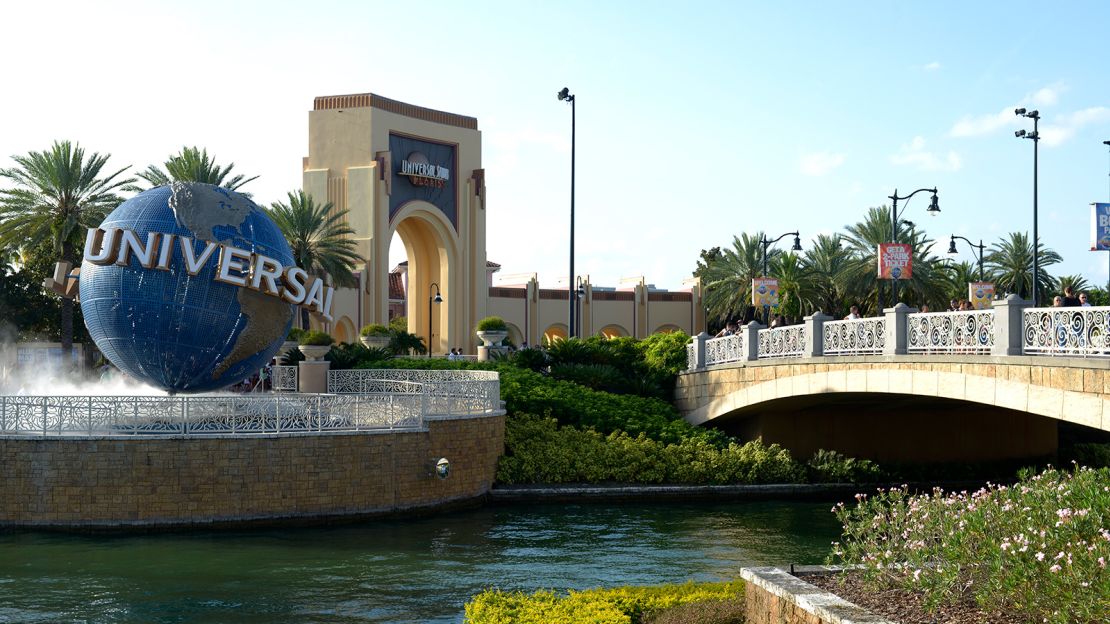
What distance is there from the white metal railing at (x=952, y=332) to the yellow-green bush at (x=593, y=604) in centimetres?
770

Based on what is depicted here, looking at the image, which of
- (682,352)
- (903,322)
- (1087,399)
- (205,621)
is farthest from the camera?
(682,352)

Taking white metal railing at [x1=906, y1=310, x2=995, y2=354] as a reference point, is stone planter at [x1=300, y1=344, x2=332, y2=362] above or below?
below

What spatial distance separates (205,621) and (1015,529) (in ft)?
32.1

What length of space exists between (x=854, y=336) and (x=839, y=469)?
18.6 feet

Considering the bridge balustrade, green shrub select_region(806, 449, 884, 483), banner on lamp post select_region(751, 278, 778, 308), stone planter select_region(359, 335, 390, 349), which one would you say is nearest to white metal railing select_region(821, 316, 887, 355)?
the bridge balustrade

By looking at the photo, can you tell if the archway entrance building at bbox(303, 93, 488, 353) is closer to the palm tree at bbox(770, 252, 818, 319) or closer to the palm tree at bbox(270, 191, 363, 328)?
the palm tree at bbox(270, 191, 363, 328)

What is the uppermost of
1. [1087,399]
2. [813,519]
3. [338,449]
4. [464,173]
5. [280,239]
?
[464,173]

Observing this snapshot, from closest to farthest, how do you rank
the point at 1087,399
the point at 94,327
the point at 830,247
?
the point at 1087,399
the point at 94,327
the point at 830,247

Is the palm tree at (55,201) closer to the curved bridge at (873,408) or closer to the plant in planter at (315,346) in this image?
the plant in planter at (315,346)

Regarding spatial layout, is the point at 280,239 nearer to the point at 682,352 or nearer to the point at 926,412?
the point at 682,352

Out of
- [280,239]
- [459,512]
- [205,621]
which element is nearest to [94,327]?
[280,239]

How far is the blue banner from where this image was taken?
1881cm

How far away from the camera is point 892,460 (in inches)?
1125

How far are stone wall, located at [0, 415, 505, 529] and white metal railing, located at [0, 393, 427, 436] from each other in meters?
0.26
